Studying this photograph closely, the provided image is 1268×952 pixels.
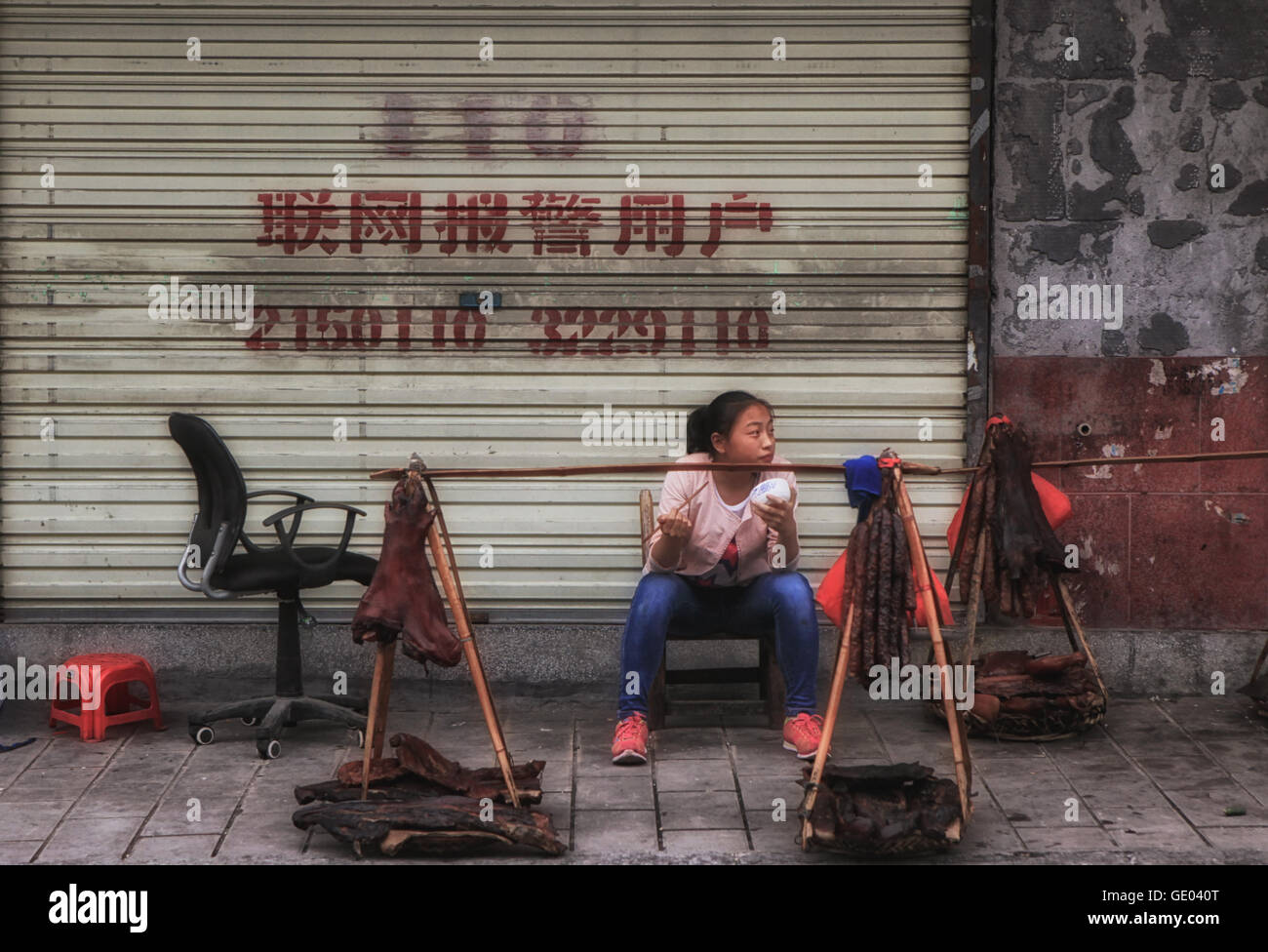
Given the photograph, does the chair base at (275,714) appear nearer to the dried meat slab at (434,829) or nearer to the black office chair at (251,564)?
the black office chair at (251,564)

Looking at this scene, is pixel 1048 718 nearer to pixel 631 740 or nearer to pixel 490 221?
pixel 631 740

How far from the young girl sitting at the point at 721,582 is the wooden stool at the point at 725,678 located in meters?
0.08

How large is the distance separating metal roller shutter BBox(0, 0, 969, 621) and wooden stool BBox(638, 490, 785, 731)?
982mm

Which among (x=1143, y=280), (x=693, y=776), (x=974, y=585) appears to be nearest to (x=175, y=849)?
(x=693, y=776)

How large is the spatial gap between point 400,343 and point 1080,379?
3414 millimetres

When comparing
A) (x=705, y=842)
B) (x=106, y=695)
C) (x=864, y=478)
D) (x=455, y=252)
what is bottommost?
(x=705, y=842)

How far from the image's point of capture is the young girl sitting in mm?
5754

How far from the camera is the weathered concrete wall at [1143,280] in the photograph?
670cm

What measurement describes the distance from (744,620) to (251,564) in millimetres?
2196

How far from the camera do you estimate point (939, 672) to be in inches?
183

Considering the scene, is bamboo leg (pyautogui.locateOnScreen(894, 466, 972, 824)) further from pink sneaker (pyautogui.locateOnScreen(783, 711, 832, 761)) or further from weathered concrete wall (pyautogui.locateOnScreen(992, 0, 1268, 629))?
weathered concrete wall (pyautogui.locateOnScreen(992, 0, 1268, 629))

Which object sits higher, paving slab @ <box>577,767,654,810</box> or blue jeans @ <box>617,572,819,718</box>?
blue jeans @ <box>617,572,819,718</box>

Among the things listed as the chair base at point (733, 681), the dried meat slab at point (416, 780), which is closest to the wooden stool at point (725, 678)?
the chair base at point (733, 681)

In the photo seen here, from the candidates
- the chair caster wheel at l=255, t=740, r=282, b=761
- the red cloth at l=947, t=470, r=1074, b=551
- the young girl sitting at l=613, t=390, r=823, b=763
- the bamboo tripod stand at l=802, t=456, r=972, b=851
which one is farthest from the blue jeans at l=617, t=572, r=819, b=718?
the chair caster wheel at l=255, t=740, r=282, b=761
